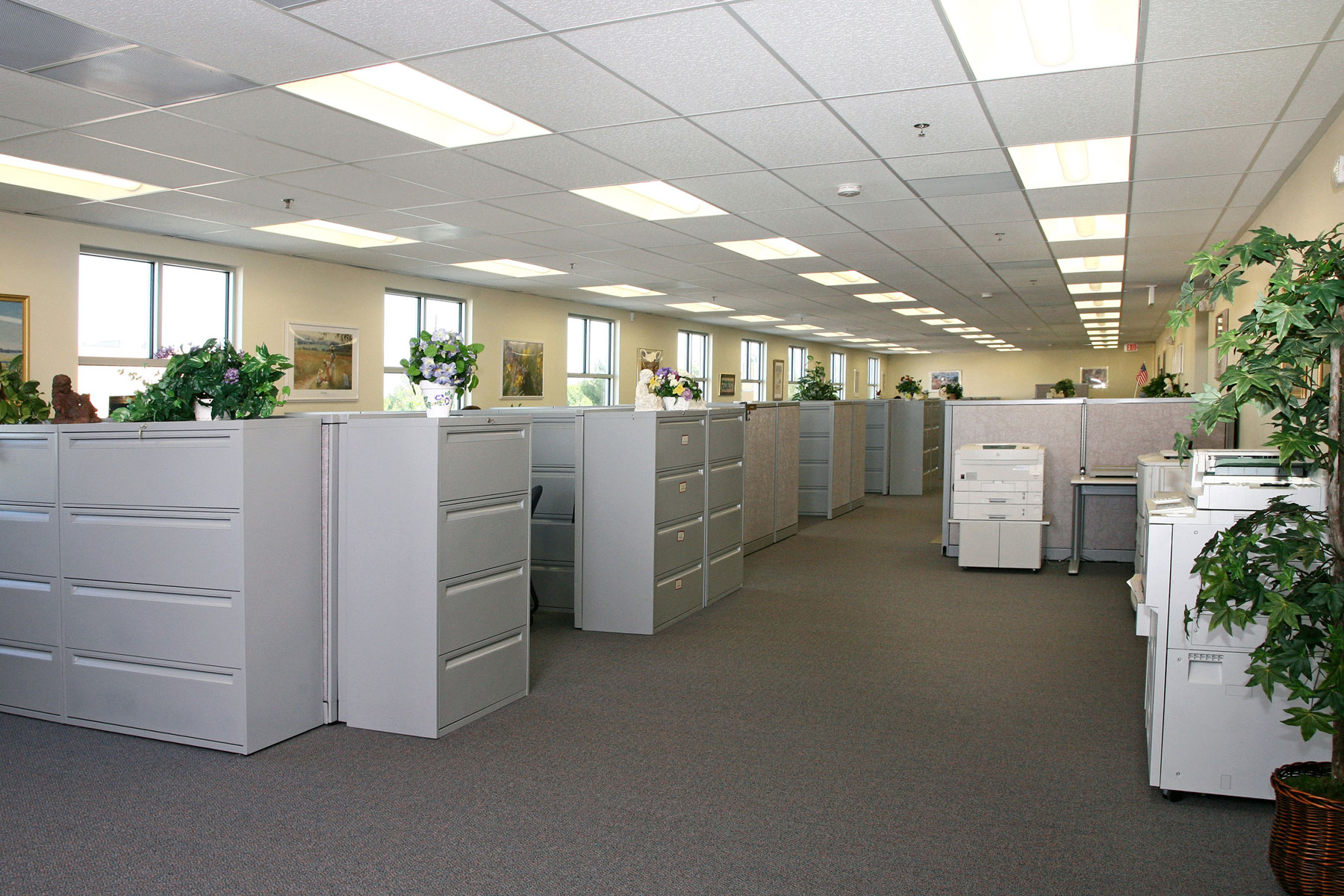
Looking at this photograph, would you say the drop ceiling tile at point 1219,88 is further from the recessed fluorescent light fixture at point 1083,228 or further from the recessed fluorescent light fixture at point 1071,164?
the recessed fluorescent light fixture at point 1083,228

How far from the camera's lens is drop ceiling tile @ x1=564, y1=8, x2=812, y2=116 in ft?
10.6

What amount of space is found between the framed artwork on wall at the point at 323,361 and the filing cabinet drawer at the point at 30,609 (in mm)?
4576

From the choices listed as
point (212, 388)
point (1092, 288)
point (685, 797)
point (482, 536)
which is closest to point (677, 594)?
point (482, 536)

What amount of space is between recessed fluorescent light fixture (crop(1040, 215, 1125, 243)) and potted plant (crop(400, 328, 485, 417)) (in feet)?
16.6

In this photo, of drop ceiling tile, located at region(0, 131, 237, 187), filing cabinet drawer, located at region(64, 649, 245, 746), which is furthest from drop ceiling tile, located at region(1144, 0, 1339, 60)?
drop ceiling tile, located at region(0, 131, 237, 187)

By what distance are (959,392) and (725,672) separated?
9.57 metres

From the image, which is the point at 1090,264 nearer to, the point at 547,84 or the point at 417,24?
the point at 547,84

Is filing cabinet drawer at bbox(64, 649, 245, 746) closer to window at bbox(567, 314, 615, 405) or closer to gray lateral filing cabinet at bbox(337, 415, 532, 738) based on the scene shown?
gray lateral filing cabinet at bbox(337, 415, 532, 738)

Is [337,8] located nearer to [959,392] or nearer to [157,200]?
[157,200]

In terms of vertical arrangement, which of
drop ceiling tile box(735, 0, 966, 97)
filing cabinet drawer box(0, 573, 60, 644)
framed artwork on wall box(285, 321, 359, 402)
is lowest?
filing cabinet drawer box(0, 573, 60, 644)

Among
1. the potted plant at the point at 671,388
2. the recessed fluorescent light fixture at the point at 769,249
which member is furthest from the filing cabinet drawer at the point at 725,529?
the recessed fluorescent light fixture at the point at 769,249

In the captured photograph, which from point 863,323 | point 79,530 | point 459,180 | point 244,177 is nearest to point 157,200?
point 244,177

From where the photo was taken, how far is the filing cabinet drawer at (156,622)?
322 cm

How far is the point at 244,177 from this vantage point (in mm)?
5402
